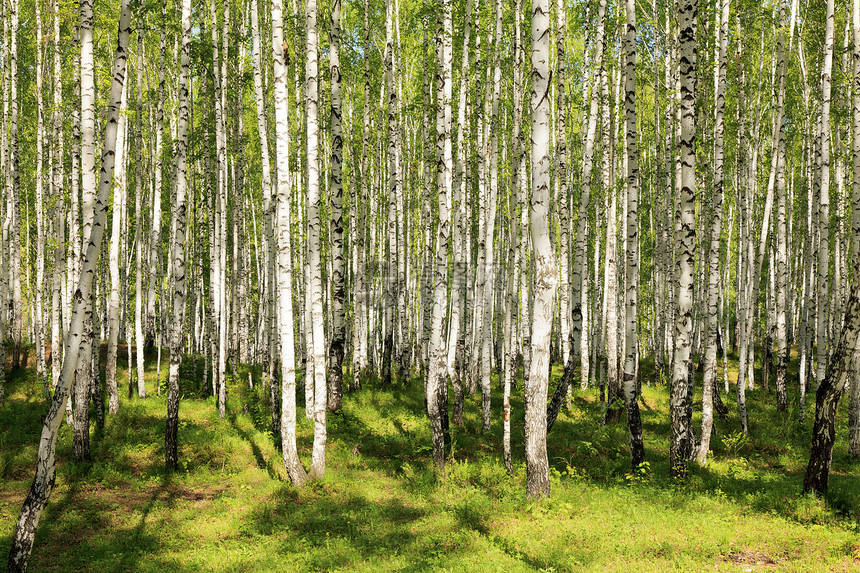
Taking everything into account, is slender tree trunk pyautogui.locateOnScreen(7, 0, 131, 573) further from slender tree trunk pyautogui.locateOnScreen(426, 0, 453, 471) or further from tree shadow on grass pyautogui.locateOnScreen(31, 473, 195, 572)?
slender tree trunk pyautogui.locateOnScreen(426, 0, 453, 471)

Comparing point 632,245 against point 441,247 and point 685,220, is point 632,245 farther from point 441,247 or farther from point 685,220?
point 441,247

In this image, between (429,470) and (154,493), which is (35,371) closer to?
(154,493)

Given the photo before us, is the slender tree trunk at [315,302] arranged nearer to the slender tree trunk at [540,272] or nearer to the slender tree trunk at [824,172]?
the slender tree trunk at [540,272]

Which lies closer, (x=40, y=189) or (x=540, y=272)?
(x=540, y=272)

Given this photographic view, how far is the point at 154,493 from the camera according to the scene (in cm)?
970

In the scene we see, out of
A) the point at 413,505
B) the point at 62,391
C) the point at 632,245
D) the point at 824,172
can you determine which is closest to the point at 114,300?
the point at 62,391

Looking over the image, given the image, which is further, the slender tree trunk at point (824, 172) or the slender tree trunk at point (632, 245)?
the slender tree trunk at point (824, 172)

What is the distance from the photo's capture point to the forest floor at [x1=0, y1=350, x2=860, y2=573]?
6.66 m

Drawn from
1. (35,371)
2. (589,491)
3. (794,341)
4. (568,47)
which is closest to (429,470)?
(589,491)

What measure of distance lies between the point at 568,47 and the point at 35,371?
2430 centimetres

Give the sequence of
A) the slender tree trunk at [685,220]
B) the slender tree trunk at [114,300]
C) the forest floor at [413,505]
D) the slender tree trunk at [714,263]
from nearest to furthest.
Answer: the forest floor at [413,505], the slender tree trunk at [685,220], the slender tree trunk at [714,263], the slender tree trunk at [114,300]

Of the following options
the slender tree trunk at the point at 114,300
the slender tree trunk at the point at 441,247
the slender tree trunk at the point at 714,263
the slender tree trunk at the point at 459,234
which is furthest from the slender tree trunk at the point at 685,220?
the slender tree trunk at the point at 114,300

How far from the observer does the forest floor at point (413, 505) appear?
6664mm

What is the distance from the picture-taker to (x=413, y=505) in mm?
8875
